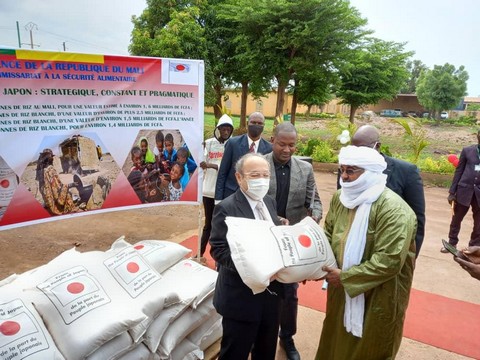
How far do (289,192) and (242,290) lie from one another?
991 millimetres

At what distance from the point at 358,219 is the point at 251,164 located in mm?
674

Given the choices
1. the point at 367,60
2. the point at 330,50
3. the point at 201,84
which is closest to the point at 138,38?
the point at 330,50

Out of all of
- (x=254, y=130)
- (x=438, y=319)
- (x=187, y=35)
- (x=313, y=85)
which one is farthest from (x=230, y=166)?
(x=313, y=85)

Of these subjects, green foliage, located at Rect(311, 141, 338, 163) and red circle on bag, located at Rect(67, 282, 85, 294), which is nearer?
red circle on bag, located at Rect(67, 282, 85, 294)

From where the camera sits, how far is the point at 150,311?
2.03 metres

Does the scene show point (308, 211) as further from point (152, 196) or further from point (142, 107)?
point (142, 107)

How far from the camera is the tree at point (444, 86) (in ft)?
105

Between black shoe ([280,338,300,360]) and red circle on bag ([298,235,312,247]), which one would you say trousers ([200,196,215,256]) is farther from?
red circle on bag ([298,235,312,247])

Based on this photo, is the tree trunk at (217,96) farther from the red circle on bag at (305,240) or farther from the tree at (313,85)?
the red circle on bag at (305,240)

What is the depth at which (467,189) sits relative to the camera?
4.78m

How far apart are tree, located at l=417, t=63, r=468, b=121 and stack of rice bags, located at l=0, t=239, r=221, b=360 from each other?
3685 cm

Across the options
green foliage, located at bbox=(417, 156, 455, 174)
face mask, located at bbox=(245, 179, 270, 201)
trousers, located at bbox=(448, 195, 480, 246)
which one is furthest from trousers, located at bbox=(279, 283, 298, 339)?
green foliage, located at bbox=(417, 156, 455, 174)

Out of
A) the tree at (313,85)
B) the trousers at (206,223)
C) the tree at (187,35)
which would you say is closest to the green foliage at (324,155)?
the tree at (313,85)

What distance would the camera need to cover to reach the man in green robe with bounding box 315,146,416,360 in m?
1.73
